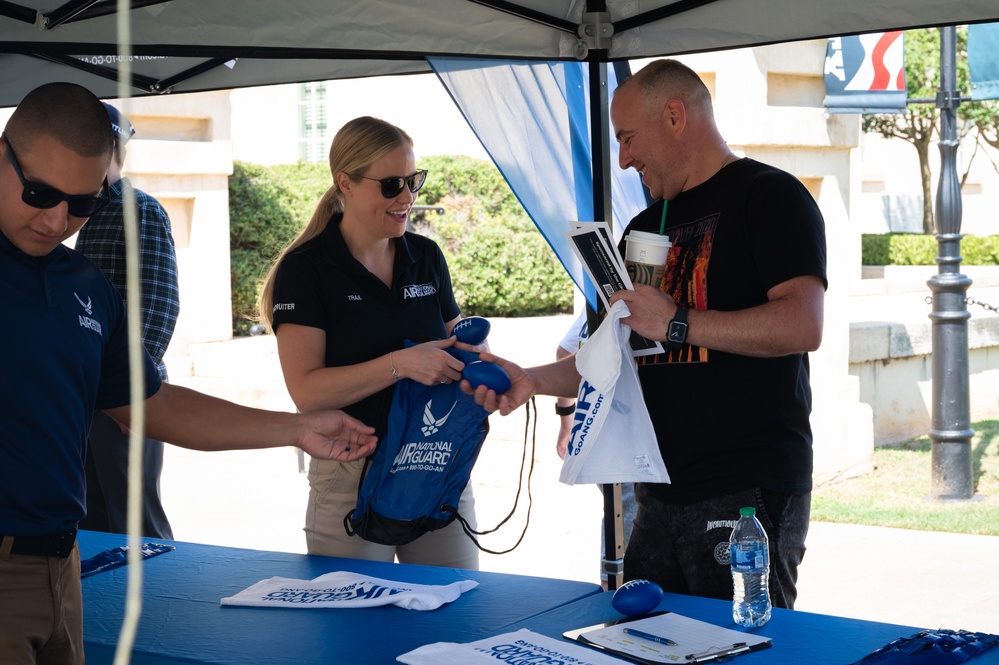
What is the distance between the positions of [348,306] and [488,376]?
50 centimetres

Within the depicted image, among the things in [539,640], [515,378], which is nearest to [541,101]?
[515,378]

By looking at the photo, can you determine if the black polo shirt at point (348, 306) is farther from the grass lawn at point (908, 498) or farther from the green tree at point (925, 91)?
the green tree at point (925, 91)

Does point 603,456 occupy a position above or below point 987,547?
above

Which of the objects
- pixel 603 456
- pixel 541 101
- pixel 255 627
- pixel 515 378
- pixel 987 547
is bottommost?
pixel 987 547

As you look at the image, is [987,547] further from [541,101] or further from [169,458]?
[169,458]

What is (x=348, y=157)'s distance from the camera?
351cm

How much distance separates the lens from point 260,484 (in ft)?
27.3

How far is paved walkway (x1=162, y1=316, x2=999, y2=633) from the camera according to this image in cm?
557

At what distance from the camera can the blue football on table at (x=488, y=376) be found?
127 inches

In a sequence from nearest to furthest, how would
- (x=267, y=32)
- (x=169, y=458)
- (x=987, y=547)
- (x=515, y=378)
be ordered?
(x=515, y=378) < (x=267, y=32) < (x=987, y=547) < (x=169, y=458)

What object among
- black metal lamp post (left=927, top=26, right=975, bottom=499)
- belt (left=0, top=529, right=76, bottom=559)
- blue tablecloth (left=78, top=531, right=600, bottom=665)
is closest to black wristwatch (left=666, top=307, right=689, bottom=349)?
blue tablecloth (left=78, top=531, right=600, bottom=665)

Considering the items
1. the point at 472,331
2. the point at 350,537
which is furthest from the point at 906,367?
the point at 350,537

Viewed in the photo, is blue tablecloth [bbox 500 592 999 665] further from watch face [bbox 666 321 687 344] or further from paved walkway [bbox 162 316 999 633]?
paved walkway [bbox 162 316 999 633]

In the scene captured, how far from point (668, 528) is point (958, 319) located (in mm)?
5231
